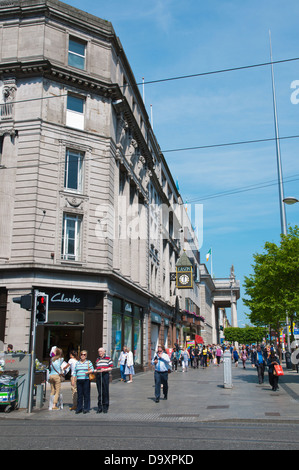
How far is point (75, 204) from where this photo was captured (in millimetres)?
23953

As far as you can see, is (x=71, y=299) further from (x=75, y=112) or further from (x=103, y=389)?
(x=75, y=112)

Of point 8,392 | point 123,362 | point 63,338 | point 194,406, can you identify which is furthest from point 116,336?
point 8,392

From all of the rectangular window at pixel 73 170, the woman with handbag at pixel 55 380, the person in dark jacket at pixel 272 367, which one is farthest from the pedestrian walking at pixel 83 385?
the rectangular window at pixel 73 170

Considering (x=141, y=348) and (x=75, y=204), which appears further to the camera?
(x=141, y=348)

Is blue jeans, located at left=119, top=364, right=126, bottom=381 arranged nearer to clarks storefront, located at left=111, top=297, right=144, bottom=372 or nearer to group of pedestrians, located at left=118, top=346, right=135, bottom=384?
group of pedestrians, located at left=118, top=346, right=135, bottom=384

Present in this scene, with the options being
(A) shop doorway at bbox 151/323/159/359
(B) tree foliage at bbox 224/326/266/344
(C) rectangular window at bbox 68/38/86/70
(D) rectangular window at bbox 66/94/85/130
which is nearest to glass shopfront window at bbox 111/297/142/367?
(A) shop doorway at bbox 151/323/159/359

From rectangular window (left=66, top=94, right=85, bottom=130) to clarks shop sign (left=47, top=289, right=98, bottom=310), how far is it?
30.0 ft

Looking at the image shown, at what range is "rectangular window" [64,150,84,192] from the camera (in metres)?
24.4

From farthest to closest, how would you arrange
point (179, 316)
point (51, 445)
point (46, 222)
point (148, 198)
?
1. point (179, 316)
2. point (148, 198)
3. point (46, 222)
4. point (51, 445)

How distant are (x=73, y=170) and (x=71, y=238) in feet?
12.4
